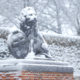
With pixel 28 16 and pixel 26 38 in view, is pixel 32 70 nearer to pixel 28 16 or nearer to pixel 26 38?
pixel 26 38

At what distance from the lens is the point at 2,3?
15.4m

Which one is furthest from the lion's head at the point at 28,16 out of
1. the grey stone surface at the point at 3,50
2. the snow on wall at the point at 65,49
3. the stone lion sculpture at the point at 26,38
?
the snow on wall at the point at 65,49

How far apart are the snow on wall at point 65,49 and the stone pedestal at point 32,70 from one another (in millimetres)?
5977

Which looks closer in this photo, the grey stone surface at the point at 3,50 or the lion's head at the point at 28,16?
the lion's head at the point at 28,16

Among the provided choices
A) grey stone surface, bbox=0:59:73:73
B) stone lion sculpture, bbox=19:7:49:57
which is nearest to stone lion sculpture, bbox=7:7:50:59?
stone lion sculpture, bbox=19:7:49:57

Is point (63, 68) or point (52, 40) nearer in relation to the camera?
point (63, 68)

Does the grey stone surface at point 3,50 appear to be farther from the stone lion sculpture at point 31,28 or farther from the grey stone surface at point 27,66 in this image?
the grey stone surface at point 27,66

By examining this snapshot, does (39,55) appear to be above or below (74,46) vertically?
above

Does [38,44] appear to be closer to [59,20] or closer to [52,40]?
[52,40]

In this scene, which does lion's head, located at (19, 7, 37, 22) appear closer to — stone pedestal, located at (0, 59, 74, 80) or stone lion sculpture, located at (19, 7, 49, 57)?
stone lion sculpture, located at (19, 7, 49, 57)

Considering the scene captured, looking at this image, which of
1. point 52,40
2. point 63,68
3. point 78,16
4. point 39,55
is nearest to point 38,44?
point 39,55

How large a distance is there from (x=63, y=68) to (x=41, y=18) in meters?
10.4

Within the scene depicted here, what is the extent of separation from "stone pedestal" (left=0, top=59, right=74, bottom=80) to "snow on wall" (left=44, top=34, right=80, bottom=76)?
5977 millimetres

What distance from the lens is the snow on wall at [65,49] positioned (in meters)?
12.1
